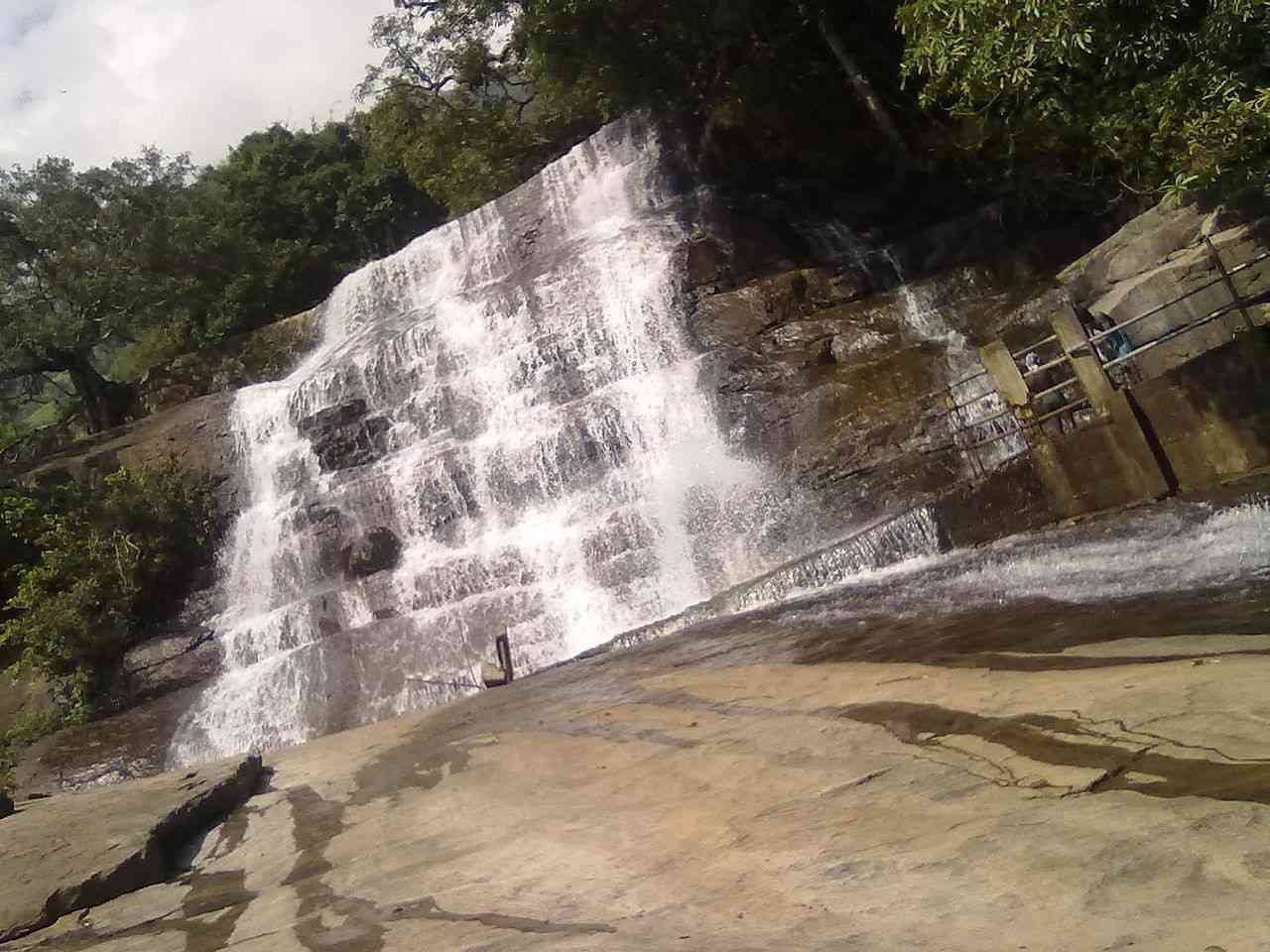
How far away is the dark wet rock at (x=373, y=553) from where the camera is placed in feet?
63.8

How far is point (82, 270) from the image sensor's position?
99.5ft

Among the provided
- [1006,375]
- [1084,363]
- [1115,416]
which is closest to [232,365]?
[1006,375]

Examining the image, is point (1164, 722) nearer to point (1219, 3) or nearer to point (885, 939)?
point (885, 939)

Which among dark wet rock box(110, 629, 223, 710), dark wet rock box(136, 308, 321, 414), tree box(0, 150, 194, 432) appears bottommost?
dark wet rock box(110, 629, 223, 710)

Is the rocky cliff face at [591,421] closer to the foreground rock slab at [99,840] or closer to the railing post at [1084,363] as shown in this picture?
the railing post at [1084,363]

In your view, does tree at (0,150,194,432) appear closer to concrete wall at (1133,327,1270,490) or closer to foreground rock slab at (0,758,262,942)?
foreground rock slab at (0,758,262,942)

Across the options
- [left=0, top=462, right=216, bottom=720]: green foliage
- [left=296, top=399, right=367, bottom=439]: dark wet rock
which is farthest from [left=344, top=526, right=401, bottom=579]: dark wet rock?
[left=0, top=462, right=216, bottom=720]: green foliage

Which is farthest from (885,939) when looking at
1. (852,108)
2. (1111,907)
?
(852,108)

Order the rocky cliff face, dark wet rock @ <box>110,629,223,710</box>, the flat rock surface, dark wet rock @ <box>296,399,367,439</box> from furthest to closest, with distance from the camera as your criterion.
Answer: dark wet rock @ <box>296,399,367,439</box>
dark wet rock @ <box>110,629,223,710</box>
the rocky cliff face
the flat rock surface

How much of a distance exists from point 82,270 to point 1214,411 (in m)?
32.5

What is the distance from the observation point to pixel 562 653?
51.2 feet

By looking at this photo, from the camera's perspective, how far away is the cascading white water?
16141mm

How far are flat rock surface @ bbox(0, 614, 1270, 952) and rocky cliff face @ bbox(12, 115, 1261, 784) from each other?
726 cm

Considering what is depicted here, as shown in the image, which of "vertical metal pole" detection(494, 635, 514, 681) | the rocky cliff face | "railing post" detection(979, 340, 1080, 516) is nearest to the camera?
"railing post" detection(979, 340, 1080, 516)
